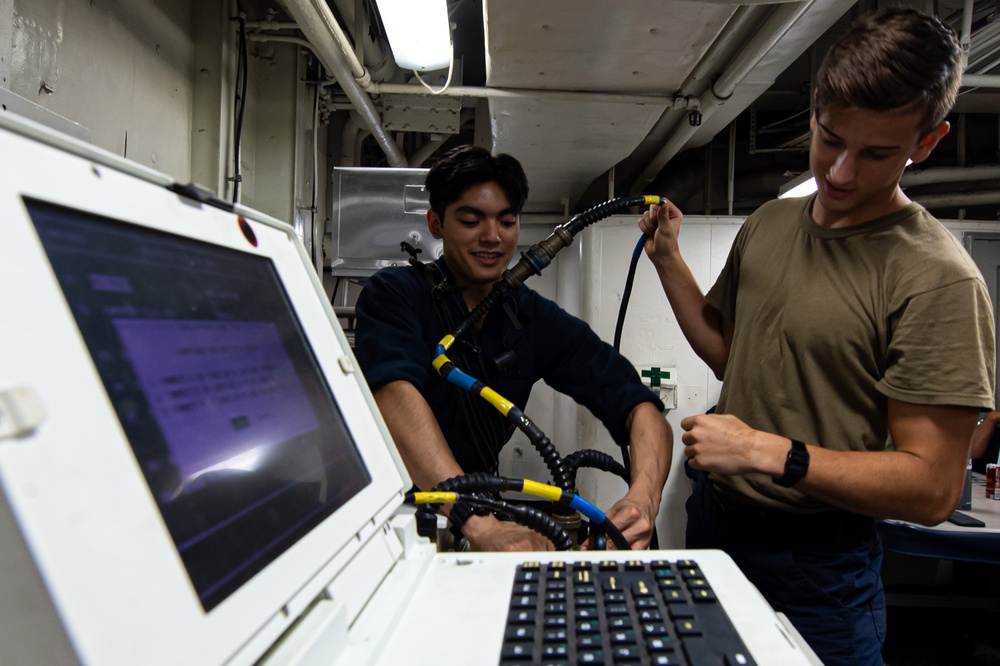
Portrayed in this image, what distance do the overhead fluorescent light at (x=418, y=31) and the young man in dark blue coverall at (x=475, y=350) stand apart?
1.29 feet

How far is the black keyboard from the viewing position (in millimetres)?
429

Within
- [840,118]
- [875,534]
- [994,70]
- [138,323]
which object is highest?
[994,70]

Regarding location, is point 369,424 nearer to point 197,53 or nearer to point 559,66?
point 559,66

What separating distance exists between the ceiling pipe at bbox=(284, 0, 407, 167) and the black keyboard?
5.12ft

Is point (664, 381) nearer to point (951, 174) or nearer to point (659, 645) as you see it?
point (951, 174)

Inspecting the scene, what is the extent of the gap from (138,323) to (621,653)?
414 mm

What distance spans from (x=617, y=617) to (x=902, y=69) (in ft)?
2.95

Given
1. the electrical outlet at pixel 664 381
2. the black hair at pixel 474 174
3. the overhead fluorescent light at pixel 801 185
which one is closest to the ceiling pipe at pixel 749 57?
the overhead fluorescent light at pixel 801 185

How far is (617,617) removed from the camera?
18.9 inches

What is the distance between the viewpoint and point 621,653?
428mm

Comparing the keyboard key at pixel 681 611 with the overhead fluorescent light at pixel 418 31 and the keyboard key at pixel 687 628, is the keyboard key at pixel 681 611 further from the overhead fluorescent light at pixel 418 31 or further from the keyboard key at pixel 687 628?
the overhead fluorescent light at pixel 418 31

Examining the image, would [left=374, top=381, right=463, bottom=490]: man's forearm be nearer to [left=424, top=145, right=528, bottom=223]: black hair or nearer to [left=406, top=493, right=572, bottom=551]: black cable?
[left=406, top=493, right=572, bottom=551]: black cable

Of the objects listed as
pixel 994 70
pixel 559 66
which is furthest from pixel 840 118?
pixel 994 70

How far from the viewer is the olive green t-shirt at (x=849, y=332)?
0.86m
